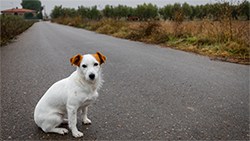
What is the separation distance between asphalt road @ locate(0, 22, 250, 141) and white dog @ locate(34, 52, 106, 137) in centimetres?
23

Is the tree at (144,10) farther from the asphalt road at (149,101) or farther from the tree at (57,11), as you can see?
the asphalt road at (149,101)

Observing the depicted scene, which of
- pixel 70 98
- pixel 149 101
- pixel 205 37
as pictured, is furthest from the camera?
pixel 205 37

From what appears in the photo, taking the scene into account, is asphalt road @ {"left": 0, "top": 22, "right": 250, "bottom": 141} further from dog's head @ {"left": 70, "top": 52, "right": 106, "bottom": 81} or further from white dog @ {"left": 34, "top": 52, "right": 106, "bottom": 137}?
dog's head @ {"left": 70, "top": 52, "right": 106, "bottom": 81}

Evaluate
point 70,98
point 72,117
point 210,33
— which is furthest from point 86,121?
point 210,33

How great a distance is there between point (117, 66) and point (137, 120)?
326 centimetres

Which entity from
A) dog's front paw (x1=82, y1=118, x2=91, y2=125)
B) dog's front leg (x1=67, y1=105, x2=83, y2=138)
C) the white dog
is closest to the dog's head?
the white dog

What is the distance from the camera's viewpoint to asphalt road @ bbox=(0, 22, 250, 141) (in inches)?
96.5

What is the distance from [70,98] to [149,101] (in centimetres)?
172

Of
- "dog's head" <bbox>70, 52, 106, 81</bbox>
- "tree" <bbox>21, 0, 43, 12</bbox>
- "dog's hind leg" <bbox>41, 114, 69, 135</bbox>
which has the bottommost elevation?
"dog's hind leg" <bbox>41, 114, 69, 135</bbox>

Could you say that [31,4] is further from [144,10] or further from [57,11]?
[144,10]

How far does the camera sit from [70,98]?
2186 mm

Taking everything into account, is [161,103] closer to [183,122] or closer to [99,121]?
[183,122]

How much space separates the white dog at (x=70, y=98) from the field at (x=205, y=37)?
6144 millimetres

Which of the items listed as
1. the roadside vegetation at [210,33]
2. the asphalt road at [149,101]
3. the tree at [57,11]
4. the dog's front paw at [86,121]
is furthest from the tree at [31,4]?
the dog's front paw at [86,121]
